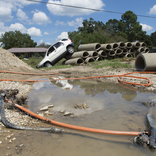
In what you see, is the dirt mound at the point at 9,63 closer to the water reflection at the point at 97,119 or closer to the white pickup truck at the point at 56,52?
the white pickup truck at the point at 56,52

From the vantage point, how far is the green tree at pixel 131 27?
4652cm

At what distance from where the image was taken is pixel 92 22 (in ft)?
184

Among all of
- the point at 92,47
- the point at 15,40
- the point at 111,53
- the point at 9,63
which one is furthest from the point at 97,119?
the point at 15,40

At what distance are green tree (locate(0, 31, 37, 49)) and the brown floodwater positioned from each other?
54549 mm

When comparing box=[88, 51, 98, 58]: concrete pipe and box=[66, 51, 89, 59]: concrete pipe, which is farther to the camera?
box=[88, 51, 98, 58]: concrete pipe

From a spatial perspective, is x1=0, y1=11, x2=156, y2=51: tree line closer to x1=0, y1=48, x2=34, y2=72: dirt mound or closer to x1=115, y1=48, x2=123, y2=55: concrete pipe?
x1=115, y1=48, x2=123, y2=55: concrete pipe

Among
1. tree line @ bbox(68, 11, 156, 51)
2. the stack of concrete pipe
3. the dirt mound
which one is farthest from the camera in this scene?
tree line @ bbox(68, 11, 156, 51)

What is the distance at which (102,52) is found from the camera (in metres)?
16.6

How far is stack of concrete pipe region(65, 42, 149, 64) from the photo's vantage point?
50.1 ft

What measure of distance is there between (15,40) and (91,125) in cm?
5833

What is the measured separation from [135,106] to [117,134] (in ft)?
6.36

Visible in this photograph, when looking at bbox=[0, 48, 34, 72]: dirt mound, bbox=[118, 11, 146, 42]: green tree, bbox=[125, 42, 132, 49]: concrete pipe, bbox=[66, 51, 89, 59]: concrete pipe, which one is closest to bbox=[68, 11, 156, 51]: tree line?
bbox=[118, 11, 146, 42]: green tree

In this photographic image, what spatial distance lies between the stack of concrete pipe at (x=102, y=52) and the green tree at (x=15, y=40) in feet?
145

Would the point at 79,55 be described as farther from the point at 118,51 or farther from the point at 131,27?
the point at 131,27
